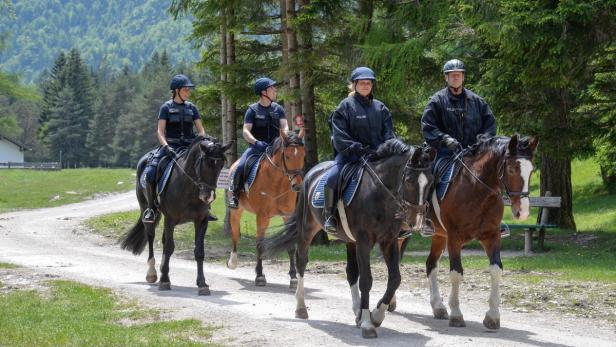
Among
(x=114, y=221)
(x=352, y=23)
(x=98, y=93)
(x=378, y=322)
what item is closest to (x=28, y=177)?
(x=114, y=221)

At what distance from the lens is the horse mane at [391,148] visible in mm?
9539

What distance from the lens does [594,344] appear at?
9.38 m

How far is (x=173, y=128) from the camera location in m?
15.2

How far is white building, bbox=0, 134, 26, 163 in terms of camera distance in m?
108

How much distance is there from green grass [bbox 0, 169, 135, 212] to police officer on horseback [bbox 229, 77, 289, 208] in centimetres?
2663

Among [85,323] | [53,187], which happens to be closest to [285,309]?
[85,323]

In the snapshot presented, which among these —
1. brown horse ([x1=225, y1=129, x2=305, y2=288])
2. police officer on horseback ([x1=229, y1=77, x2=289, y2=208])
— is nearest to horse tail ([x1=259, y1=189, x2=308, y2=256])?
brown horse ([x1=225, y1=129, x2=305, y2=288])

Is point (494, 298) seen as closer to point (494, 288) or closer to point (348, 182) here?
point (494, 288)

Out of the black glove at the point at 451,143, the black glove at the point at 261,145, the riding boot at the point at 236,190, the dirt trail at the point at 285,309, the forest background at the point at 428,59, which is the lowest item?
the dirt trail at the point at 285,309

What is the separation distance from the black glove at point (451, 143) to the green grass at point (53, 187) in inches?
1290

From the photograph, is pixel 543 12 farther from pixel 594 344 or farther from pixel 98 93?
pixel 98 93

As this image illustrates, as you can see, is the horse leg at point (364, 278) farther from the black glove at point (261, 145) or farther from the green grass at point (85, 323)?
the black glove at point (261, 145)

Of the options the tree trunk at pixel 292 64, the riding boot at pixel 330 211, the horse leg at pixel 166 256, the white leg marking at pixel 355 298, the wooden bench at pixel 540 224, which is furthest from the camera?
the tree trunk at pixel 292 64

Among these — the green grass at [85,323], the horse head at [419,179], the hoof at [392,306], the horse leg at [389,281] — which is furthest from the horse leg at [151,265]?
the horse head at [419,179]
